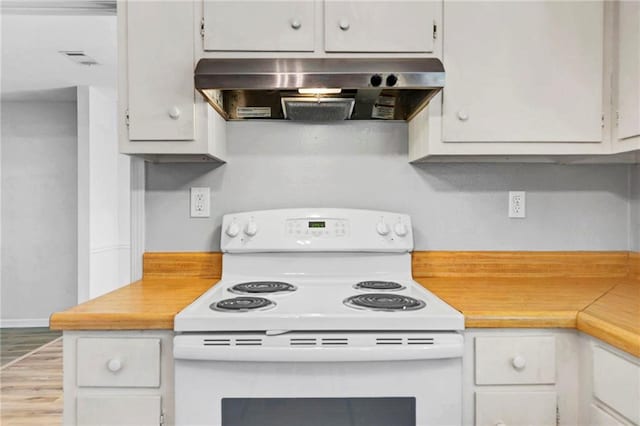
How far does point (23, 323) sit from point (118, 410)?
4361mm

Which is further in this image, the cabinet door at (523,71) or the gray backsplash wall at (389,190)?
the gray backsplash wall at (389,190)

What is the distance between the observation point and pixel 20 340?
13.8 feet

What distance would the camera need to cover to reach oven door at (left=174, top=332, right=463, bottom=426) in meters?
1.20

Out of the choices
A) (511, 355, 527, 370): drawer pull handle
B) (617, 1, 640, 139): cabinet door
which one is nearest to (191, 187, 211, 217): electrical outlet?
(511, 355, 527, 370): drawer pull handle

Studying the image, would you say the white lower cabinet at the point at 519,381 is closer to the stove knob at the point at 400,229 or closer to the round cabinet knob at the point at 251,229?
the stove knob at the point at 400,229

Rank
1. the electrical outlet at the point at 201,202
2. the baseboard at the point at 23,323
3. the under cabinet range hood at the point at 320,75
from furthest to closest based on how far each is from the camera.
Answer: the baseboard at the point at 23,323, the electrical outlet at the point at 201,202, the under cabinet range hood at the point at 320,75

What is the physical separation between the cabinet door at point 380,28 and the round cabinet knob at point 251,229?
71 cm

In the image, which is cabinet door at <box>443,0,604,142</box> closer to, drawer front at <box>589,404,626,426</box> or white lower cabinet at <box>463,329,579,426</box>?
white lower cabinet at <box>463,329,579,426</box>

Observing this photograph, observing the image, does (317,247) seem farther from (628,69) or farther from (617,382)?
(628,69)

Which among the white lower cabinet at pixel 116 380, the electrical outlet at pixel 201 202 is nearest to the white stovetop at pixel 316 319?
the white lower cabinet at pixel 116 380

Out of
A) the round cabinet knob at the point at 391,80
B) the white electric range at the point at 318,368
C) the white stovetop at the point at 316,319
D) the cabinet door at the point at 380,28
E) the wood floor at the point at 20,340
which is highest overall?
the cabinet door at the point at 380,28

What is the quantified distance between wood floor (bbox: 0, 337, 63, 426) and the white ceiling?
7.42 feet

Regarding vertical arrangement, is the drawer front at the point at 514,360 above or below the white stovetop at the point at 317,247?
below

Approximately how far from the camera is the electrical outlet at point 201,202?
6.18ft
